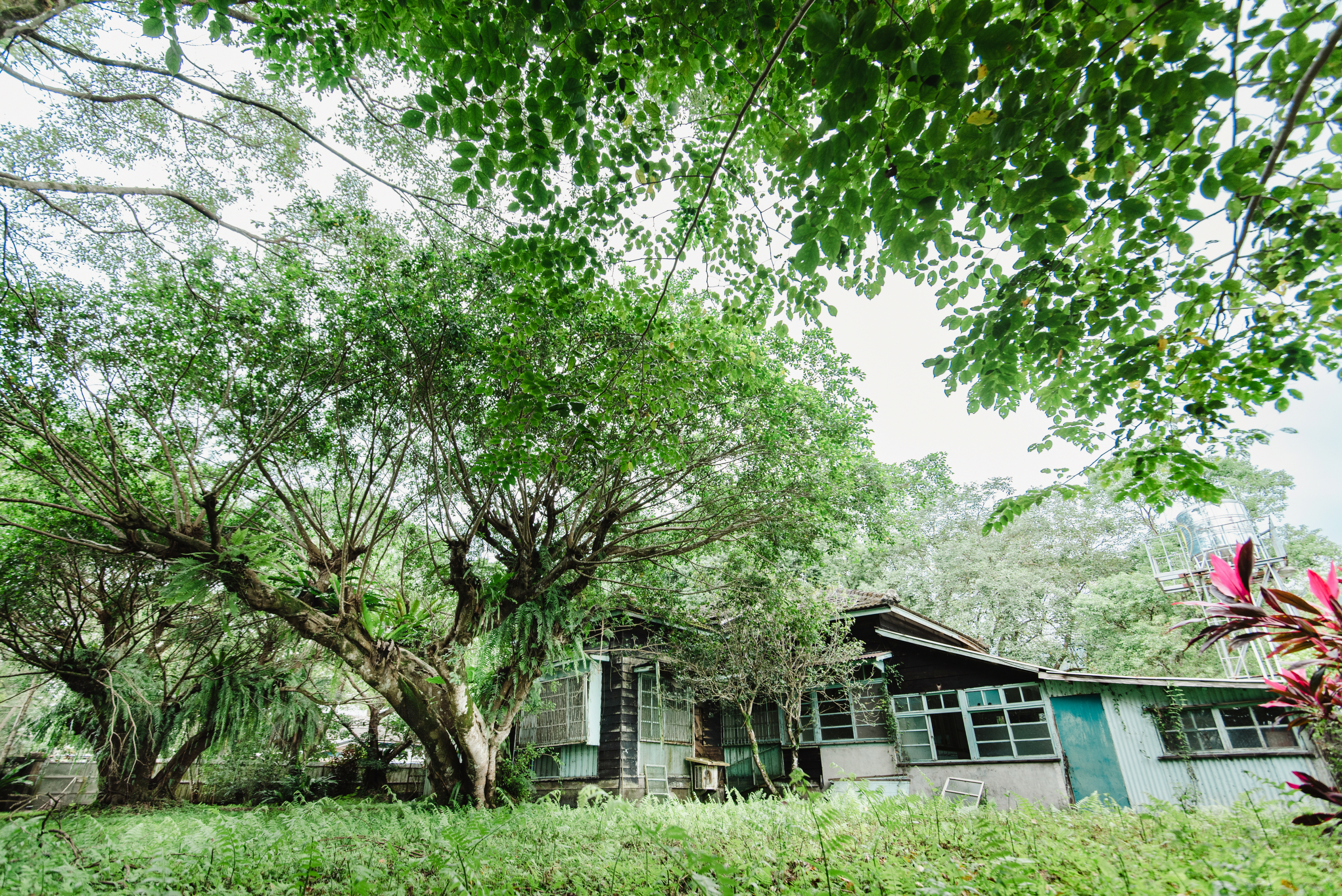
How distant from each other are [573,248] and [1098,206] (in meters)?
3.85

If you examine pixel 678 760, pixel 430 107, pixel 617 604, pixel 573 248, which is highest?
pixel 573 248

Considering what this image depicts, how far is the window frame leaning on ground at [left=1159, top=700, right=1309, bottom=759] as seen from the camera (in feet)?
31.7

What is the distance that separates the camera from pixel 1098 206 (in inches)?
139

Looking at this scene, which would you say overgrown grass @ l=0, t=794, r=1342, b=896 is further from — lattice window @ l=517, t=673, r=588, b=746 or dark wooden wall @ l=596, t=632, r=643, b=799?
lattice window @ l=517, t=673, r=588, b=746

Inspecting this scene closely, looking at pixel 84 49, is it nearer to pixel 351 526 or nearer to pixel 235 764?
pixel 351 526

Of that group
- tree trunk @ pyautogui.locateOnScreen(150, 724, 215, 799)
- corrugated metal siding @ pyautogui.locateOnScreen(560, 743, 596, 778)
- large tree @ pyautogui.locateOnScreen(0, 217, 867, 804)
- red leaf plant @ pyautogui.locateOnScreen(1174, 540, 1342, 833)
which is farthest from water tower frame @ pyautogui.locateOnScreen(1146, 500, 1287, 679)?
tree trunk @ pyautogui.locateOnScreen(150, 724, 215, 799)

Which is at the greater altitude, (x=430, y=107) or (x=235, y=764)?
(x=430, y=107)

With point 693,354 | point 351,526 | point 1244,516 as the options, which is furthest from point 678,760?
point 1244,516

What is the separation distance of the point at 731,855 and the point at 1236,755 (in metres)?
11.2

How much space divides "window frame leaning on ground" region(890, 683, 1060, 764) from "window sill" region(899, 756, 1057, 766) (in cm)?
1

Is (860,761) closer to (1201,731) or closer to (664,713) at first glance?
(664,713)

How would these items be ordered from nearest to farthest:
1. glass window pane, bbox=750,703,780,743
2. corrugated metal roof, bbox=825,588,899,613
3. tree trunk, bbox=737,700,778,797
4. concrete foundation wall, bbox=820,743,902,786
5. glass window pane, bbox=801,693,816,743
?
tree trunk, bbox=737,700,778,797 → concrete foundation wall, bbox=820,743,902,786 → corrugated metal roof, bbox=825,588,899,613 → glass window pane, bbox=801,693,816,743 → glass window pane, bbox=750,703,780,743

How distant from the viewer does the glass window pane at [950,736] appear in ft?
41.1

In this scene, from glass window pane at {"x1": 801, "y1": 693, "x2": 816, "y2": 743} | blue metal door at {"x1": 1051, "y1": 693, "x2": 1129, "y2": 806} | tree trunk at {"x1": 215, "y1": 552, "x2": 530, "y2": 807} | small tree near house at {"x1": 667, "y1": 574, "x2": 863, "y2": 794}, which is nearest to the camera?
tree trunk at {"x1": 215, "y1": 552, "x2": 530, "y2": 807}
